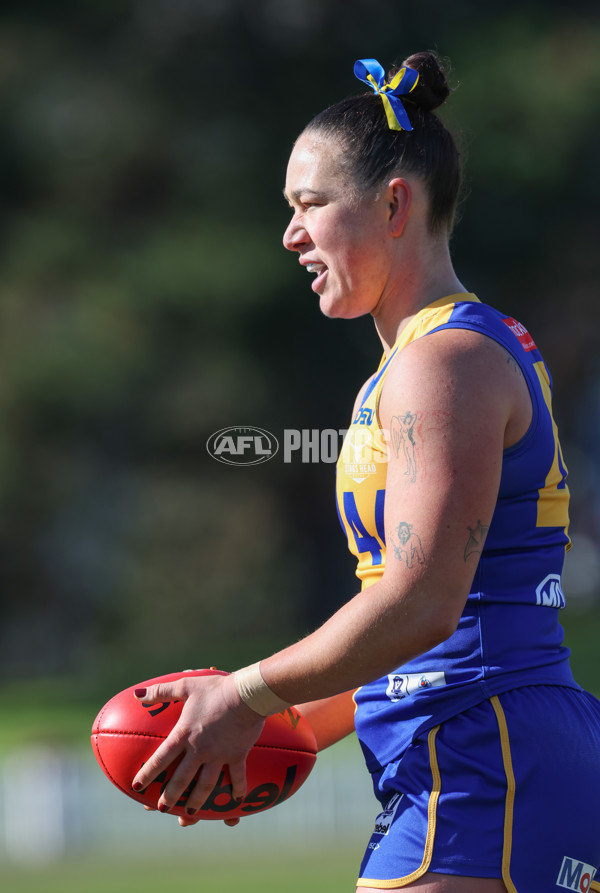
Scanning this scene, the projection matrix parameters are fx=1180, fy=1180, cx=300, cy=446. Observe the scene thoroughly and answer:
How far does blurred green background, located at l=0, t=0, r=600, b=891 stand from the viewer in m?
17.3

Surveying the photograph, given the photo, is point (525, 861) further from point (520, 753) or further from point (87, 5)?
point (87, 5)

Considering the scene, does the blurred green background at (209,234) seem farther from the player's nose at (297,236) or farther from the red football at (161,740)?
the player's nose at (297,236)

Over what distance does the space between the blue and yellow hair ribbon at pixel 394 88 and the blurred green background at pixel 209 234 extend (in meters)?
14.5

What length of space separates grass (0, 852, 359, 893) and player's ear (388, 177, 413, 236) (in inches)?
253

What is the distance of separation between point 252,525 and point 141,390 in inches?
165

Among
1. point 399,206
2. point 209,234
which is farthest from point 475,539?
point 209,234

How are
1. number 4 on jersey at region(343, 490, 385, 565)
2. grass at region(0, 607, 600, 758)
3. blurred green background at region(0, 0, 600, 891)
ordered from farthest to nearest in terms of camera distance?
blurred green background at region(0, 0, 600, 891) < grass at region(0, 607, 600, 758) < number 4 on jersey at region(343, 490, 385, 565)

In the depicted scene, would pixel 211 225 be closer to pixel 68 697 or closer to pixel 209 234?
pixel 209 234

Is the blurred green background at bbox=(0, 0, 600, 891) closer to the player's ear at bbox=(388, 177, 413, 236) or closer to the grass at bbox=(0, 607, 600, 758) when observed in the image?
the grass at bbox=(0, 607, 600, 758)

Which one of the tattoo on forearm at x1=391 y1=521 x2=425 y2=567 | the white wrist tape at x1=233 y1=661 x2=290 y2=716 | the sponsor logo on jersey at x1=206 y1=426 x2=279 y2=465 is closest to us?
the tattoo on forearm at x1=391 y1=521 x2=425 y2=567

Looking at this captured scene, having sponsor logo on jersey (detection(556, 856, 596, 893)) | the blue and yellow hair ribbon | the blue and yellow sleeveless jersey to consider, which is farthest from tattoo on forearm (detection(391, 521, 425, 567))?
the blue and yellow hair ribbon

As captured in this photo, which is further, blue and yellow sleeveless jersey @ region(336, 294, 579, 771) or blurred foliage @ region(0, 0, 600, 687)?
blurred foliage @ region(0, 0, 600, 687)

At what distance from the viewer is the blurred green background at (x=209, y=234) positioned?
17344mm

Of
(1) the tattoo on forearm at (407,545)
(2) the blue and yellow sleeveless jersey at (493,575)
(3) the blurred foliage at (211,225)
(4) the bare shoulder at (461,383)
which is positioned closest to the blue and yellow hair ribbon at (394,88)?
(2) the blue and yellow sleeveless jersey at (493,575)
